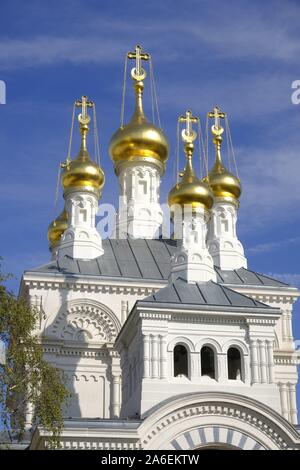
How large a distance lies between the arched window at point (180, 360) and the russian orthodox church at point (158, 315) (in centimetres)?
3

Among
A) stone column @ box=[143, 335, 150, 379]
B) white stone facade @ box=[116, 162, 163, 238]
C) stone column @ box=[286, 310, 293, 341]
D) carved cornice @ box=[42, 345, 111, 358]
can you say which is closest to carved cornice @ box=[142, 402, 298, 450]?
stone column @ box=[143, 335, 150, 379]

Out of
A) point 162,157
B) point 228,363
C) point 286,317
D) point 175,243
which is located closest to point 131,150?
point 162,157

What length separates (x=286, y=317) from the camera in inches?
1203

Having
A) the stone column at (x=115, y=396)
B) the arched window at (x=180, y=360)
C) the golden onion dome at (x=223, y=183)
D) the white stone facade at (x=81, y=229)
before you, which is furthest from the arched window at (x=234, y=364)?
the golden onion dome at (x=223, y=183)

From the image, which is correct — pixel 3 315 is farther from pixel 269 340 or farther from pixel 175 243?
pixel 175 243

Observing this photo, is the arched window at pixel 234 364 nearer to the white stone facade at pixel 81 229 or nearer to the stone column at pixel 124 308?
the stone column at pixel 124 308

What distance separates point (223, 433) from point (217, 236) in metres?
13.4

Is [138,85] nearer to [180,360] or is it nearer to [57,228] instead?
[57,228]

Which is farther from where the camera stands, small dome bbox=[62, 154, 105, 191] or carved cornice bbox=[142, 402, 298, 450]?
small dome bbox=[62, 154, 105, 191]

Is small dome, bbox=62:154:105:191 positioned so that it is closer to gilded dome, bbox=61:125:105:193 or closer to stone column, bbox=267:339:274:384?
gilded dome, bbox=61:125:105:193

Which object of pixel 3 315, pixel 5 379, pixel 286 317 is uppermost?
pixel 286 317

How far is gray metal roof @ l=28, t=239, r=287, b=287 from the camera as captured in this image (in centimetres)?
2984

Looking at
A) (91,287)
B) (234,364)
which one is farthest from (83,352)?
(234,364)

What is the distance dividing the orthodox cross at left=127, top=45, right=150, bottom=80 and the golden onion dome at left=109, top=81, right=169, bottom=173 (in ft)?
3.41
